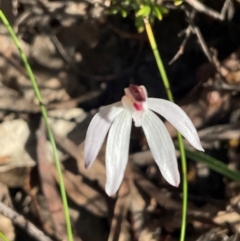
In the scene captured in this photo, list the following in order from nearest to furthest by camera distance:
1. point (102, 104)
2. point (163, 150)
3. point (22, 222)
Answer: point (163, 150), point (22, 222), point (102, 104)

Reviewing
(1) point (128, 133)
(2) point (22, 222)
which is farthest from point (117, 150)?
(2) point (22, 222)

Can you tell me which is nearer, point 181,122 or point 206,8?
point 181,122

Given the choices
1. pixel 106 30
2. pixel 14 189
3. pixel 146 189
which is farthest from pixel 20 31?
pixel 146 189

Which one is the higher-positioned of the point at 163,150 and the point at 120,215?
the point at 163,150

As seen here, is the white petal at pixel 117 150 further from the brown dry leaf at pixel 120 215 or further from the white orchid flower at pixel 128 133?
the brown dry leaf at pixel 120 215

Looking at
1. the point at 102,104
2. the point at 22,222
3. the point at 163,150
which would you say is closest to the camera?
the point at 163,150

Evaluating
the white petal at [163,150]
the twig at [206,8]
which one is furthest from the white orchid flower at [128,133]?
the twig at [206,8]

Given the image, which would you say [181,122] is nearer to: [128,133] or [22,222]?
[128,133]

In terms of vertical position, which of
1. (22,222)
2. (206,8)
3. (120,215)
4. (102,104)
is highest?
(206,8)
